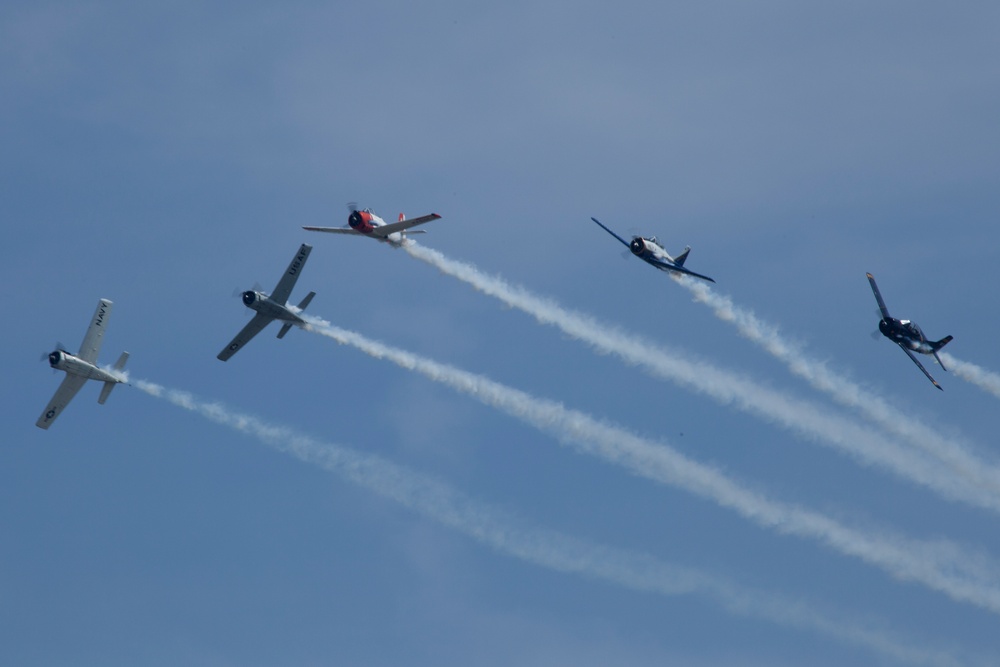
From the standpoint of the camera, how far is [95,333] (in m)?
87.9

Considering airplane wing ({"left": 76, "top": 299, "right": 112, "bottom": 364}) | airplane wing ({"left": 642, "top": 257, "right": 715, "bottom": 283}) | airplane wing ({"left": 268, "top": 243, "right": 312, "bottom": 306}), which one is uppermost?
airplane wing ({"left": 642, "top": 257, "right": 715, "bottom": 283})

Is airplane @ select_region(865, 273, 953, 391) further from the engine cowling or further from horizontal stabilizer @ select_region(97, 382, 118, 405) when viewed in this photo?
horizontal stabilizer @ select_region(97, 382, 118, 405)

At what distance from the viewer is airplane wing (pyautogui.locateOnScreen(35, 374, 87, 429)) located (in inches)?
3504

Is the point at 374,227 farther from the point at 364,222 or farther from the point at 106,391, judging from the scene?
the point at 106,391

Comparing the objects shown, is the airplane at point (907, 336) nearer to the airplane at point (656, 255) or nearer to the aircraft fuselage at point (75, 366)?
the airplane at point (656, 255)

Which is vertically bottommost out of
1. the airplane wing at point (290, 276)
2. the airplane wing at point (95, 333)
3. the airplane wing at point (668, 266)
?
the airplane wing at point (95, 333)

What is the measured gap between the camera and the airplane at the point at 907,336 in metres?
80.6

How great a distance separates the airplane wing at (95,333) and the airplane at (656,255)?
31861mm

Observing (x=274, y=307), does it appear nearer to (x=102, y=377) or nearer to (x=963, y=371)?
(x=102, y=377)

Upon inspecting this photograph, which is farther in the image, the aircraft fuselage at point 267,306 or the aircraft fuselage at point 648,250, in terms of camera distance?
the aircraft fuselage at point 267,306

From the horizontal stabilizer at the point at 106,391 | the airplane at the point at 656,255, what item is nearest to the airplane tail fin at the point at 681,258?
the airplane at the point at 656,255

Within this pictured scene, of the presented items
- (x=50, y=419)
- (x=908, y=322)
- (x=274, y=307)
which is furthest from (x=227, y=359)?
(x=908, y=322)

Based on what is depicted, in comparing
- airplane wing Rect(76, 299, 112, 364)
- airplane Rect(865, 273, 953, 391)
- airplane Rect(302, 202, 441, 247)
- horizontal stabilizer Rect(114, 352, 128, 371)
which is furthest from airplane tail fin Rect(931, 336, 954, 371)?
airplane wing Rect(76, 299, 112, 364)

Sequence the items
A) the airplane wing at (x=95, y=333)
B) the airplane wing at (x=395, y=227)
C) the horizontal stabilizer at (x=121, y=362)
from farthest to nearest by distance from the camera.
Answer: the airplane wing at (x=95, y=333), the horizontal stabilizer at (x=121, y=362), the airplane wing at (x=395, y=227)
